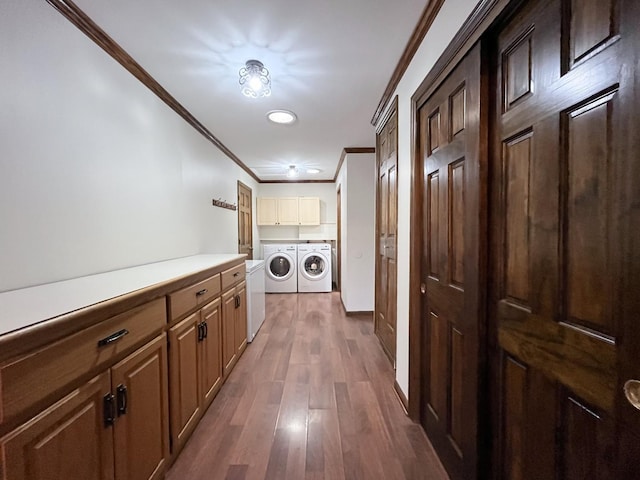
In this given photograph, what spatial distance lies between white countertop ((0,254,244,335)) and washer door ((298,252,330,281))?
3886 millimetres

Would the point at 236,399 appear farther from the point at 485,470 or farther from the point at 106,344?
the point at 485,470

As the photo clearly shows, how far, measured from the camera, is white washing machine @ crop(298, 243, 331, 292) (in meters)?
5.32

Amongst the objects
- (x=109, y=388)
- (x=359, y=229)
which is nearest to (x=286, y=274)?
(x=359, y=229)

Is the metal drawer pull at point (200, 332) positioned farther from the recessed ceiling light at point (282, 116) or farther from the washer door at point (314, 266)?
the washer door at point (314, 266)

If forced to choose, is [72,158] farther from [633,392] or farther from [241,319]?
[633,392]

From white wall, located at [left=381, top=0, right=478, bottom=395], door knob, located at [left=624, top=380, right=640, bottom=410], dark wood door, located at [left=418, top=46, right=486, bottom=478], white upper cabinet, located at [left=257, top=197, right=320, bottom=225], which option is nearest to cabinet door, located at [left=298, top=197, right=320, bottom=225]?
white upper cabinet, located at [left=257, top=197, right=320, bottom=225]

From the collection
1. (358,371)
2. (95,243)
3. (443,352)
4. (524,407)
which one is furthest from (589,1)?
(358,371)

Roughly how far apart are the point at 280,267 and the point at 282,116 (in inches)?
134

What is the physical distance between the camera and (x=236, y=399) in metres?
1.94

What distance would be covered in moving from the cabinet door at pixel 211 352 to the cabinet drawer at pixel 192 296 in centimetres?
8

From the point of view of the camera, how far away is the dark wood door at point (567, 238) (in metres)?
0.57

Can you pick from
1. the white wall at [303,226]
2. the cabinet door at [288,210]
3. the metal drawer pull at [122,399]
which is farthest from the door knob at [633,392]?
the white wall at [303,226]

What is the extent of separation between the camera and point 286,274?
5.39m

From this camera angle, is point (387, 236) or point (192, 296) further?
point (387, 236)
